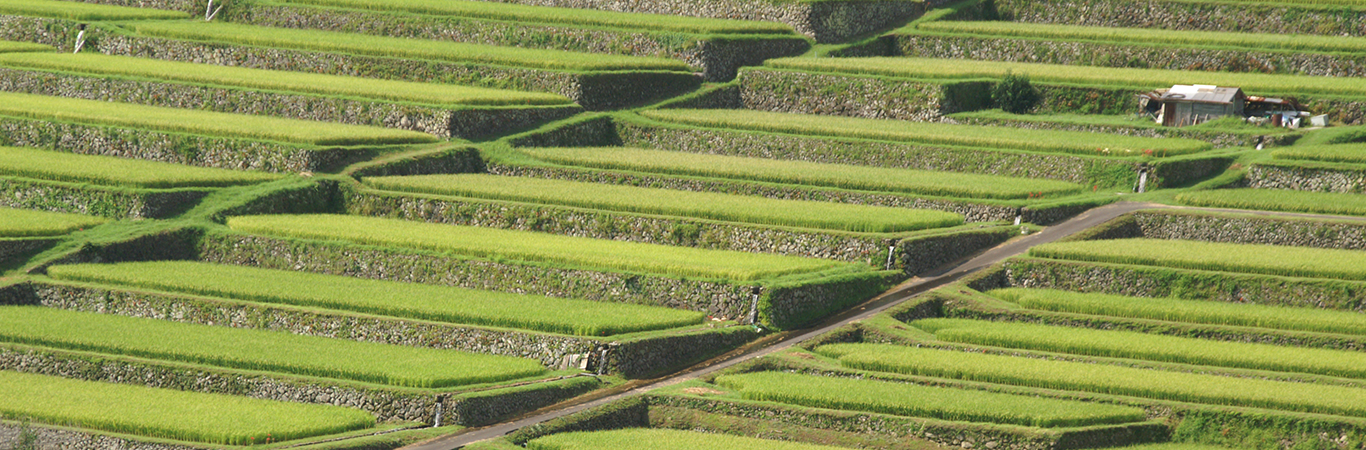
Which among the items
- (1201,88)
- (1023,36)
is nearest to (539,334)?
(1201,88)

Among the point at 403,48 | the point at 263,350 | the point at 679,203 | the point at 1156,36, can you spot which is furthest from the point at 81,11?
the point at 1156,36

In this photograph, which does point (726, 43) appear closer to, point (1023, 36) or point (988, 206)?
point (1023, 36)

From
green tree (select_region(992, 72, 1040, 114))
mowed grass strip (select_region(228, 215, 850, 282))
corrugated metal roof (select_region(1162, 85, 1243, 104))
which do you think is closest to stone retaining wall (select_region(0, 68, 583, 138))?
mowed grass strip (select_region(228, 215, 850, 282))

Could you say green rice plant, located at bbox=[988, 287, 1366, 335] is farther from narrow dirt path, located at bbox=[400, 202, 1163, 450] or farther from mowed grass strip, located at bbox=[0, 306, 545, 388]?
mowed grass strip, located at bbox=[0, 306, 545, 388]

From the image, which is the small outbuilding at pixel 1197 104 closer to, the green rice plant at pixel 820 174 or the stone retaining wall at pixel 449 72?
the green rice plant at pixel 820 174

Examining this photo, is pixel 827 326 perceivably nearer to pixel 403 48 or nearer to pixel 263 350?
pixel 263 350
